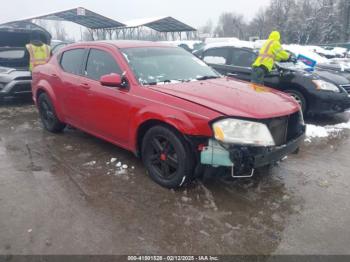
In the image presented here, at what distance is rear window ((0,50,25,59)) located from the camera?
8.70 m

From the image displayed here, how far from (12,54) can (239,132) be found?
7.88m

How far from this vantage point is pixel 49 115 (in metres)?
5.79

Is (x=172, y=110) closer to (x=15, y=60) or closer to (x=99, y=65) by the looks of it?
(x=99, y=65)

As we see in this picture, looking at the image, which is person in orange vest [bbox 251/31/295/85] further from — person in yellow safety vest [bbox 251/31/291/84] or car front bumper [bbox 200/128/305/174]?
car front bumper [bbox 200/128/305/174]

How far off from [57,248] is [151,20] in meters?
34.5

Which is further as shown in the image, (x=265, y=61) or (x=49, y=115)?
(x=265, y=61)

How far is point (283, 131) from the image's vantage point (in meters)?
3.59

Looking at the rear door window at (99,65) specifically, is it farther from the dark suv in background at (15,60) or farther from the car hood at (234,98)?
the dark suv in background at (15,60)

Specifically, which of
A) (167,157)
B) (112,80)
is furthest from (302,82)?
(112,80)

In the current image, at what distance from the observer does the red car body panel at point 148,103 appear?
131 inches

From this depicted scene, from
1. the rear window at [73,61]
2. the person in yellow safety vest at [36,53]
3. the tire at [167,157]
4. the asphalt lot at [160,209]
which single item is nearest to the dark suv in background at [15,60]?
the person in yellow safety vest at [36,53]

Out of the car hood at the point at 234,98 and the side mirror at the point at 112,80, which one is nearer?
the car hood at the point at 234,98

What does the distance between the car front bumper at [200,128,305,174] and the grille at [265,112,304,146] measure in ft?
0.60

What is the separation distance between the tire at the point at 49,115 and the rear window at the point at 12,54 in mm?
3719
